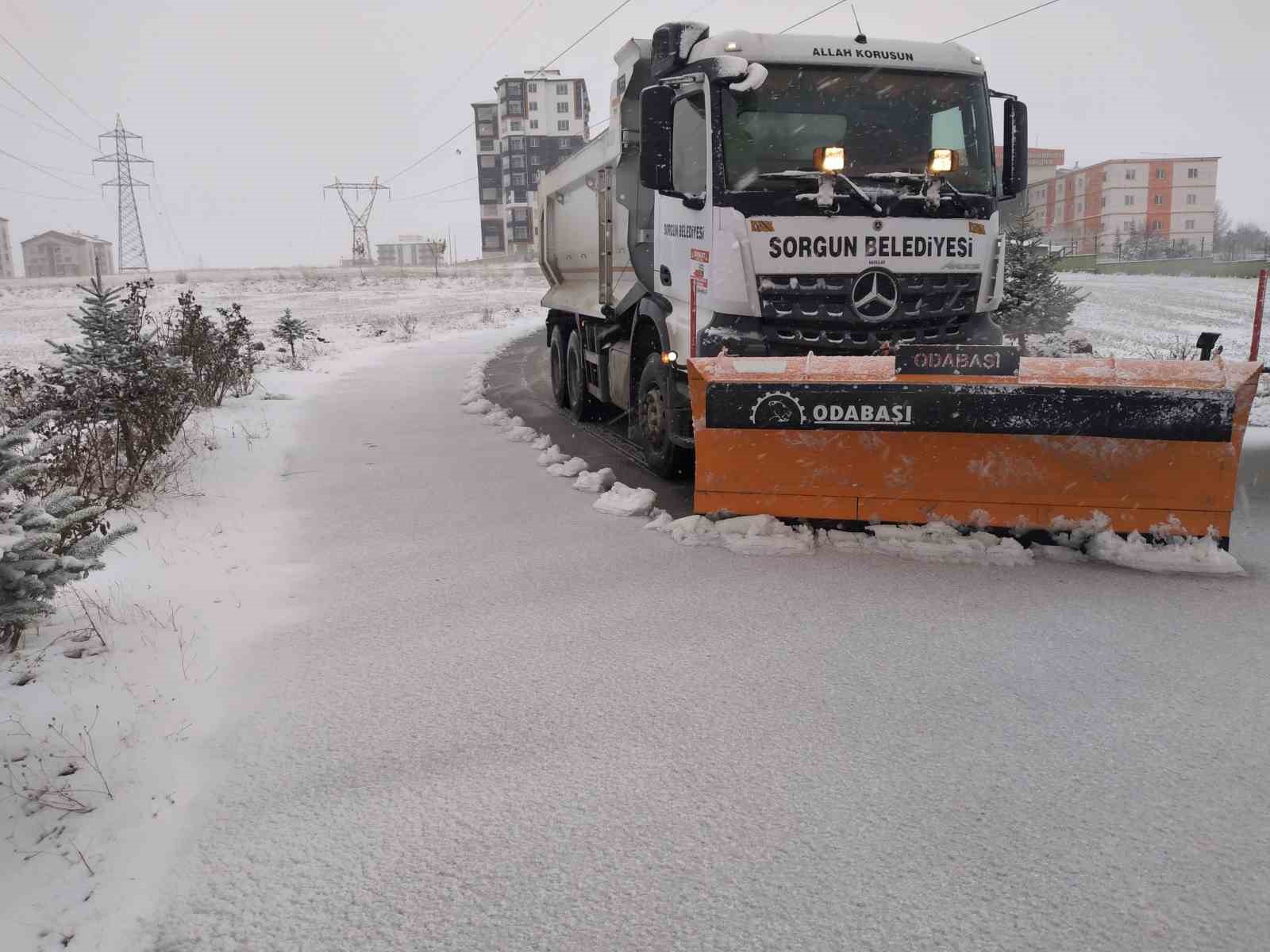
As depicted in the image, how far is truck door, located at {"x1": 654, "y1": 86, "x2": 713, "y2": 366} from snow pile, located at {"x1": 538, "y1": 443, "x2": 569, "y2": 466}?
1.69m

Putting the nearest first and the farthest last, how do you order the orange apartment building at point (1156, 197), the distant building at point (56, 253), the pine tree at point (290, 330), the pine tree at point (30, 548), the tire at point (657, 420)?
1. the pine tree at point (30, 548)
2. the tire at point (657, 420)
3. the pine tree at point (290, 330)
4. the orange apartment building at point (1156, 197)
5. the distant building at point (56, 253)

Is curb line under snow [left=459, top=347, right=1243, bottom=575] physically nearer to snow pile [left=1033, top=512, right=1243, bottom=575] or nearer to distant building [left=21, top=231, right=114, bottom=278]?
snow pile [left=1033, top=512, right=1243, bottom=575]

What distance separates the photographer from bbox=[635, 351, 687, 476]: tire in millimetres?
6875

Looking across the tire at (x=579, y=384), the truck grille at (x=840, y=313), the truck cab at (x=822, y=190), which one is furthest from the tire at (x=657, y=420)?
the tire at (x=579, y=384)

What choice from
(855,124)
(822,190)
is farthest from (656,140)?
(855,124)

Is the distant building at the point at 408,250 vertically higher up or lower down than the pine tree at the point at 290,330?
higher up

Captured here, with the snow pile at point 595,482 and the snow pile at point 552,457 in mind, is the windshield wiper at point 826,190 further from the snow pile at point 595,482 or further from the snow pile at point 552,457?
the snow pile at point 552,457

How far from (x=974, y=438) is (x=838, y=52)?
2.92 m

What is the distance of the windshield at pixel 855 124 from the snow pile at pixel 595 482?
2265mm

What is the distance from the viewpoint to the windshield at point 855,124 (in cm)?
588

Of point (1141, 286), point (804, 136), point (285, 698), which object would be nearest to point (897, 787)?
point (285, 698)

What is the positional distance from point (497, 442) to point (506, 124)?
3790 inches

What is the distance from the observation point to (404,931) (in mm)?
2203

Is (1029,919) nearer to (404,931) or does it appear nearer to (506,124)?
(404,931)
